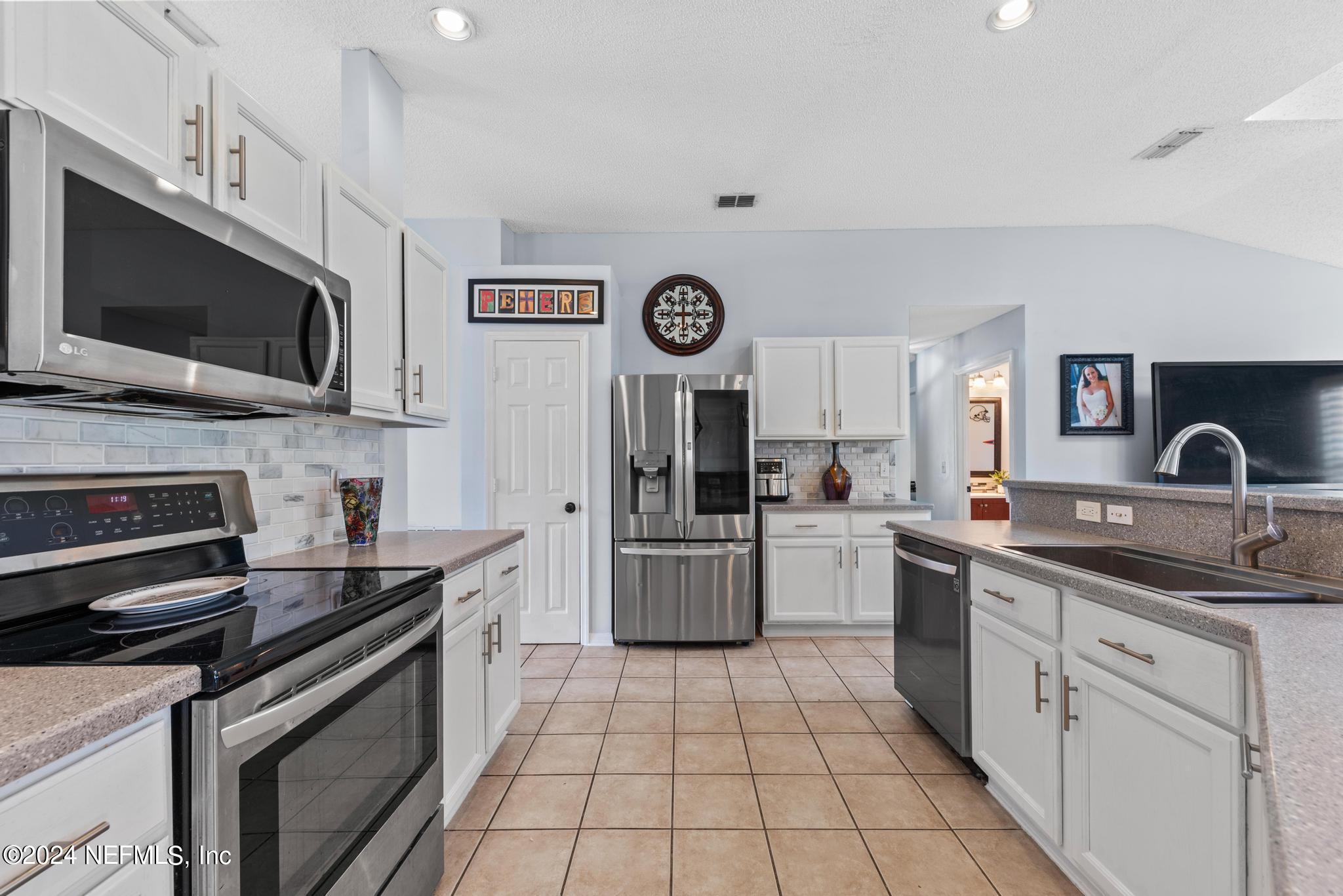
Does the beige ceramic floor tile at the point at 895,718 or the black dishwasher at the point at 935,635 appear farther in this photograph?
the beige ceramic floor tile at the point at 895,718

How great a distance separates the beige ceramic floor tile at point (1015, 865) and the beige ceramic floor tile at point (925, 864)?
38 millimetres

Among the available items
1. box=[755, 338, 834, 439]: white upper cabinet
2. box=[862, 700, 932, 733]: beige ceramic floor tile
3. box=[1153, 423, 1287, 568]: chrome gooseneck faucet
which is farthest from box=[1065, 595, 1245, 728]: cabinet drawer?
box=[755, 338, 834, 439]: white upper cabinet

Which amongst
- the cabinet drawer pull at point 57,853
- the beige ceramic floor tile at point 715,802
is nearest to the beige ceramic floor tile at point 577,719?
the beige ceramic floor tile at point 715,802

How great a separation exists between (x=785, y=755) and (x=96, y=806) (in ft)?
7.06

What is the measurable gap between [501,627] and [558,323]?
84.4 inches

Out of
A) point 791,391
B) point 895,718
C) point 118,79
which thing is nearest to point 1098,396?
point 791,391

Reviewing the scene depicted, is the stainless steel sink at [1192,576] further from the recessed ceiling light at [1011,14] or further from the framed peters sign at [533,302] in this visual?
the framed peters sign at [533,302]

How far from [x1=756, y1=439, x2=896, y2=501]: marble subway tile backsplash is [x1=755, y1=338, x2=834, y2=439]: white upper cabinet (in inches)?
11.9

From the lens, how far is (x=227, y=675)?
0.84 meters

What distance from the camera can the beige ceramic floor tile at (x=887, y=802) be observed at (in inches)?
74.5

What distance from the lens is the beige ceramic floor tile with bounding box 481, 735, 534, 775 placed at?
7.28ft

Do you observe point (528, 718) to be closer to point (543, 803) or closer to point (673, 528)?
point (543, 803)

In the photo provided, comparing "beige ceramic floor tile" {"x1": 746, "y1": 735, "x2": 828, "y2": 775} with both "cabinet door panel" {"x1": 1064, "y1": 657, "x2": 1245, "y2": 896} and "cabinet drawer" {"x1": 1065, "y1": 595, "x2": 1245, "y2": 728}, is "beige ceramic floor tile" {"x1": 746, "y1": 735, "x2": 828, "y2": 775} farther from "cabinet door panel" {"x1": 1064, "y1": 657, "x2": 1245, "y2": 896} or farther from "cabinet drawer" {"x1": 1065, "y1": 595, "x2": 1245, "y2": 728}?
"cabinet drawer" {"x1": 1065, "y1": 595, "x2": 1245, "y2": 728}

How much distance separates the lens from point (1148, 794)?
128 cm
